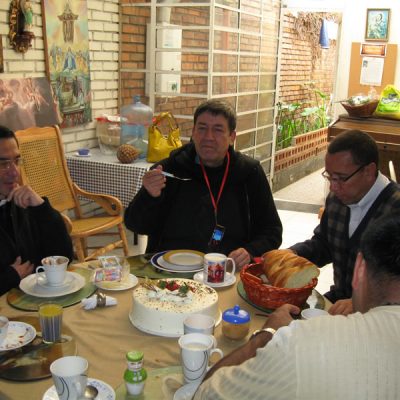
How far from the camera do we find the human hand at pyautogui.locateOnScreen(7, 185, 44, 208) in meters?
2.04

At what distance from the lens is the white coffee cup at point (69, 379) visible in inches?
41.4

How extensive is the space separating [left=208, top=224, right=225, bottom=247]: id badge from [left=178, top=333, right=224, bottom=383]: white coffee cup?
1.04m

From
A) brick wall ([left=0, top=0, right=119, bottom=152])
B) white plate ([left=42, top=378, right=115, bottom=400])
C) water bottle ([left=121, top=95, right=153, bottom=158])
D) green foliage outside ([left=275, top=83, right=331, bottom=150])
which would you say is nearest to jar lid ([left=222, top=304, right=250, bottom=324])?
white plate ([left=42, top=378, right=115, bottom=400])

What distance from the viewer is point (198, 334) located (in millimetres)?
1224

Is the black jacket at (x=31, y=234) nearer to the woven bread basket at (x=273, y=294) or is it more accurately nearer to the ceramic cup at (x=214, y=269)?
the ceramic cup at (x=214, y=269)

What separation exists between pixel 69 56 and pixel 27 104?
2.10 feet

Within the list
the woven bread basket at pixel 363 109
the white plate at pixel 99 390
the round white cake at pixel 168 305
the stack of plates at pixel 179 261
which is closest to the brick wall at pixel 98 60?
the woven bread basket at pixel 363 109

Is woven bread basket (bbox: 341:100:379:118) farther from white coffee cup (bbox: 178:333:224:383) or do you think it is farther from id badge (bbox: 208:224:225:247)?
white coffee cup (bbox: 178:333:224:383)

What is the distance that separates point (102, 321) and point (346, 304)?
2.40 ft

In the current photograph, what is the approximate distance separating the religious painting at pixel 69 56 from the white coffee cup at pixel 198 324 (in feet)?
10.1

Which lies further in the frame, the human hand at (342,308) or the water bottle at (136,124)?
the water bottle at (136,124)

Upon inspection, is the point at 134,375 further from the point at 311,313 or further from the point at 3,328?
the point at 311,313

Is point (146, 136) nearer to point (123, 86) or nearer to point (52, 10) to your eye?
point (123, 86)

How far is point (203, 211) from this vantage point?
7.61ft
